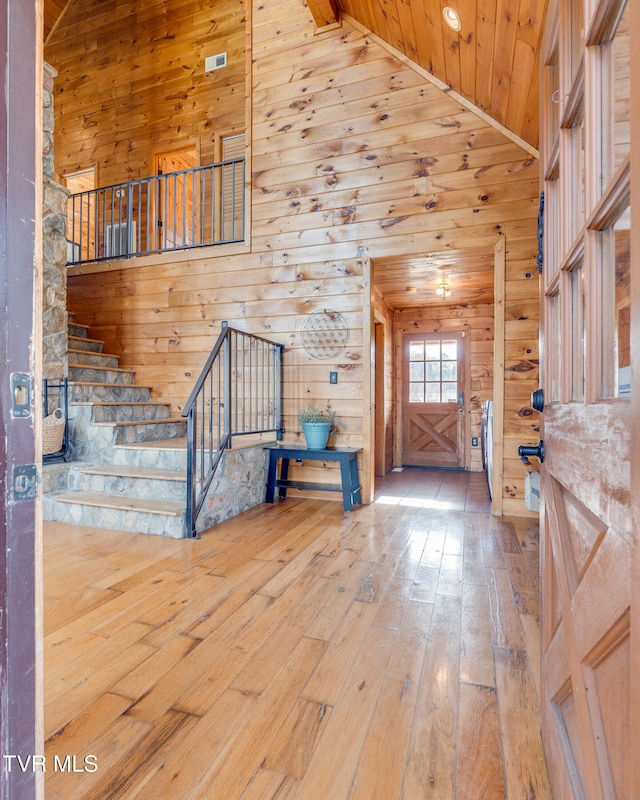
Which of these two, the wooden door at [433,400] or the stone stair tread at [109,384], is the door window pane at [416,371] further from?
the stone stair tread at [109,384]

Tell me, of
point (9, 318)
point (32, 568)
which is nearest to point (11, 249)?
point (9, 318)

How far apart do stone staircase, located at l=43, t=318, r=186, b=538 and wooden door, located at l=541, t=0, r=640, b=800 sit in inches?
94.2

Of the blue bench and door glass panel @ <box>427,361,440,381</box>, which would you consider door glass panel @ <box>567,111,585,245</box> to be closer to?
the blue bench

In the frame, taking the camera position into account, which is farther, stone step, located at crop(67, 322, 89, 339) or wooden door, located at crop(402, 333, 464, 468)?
wooden door, located at crop(402, 333, 464, 468)

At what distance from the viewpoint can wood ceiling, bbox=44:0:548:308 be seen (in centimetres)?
248

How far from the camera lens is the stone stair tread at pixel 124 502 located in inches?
113

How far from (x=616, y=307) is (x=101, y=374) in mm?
4555

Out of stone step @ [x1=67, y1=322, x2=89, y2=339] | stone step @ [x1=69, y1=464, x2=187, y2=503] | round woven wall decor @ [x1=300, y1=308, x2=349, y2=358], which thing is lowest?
stone step @ [x1=69, y1=464, x2=187, y2=503]

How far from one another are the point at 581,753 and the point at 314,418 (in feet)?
9.93

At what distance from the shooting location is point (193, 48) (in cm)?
575

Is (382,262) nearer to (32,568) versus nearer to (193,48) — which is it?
(32,568)

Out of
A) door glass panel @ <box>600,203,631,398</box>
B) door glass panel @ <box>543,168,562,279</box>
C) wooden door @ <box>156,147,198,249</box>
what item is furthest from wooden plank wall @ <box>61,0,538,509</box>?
door glass panel @ <box>600,203,631,398</box>

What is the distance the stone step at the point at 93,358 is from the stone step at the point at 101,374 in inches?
5.0

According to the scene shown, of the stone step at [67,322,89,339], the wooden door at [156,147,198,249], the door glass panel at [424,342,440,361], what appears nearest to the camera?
the stone step at [67,322,89,339]
